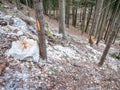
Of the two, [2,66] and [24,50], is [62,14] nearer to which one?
[24,50]

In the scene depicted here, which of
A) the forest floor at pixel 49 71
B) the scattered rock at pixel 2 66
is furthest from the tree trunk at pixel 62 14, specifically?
the scattered rock at pixel 2 66

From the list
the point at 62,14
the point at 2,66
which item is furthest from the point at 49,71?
the point at 62,14

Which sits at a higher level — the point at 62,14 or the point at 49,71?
the point at 62,14

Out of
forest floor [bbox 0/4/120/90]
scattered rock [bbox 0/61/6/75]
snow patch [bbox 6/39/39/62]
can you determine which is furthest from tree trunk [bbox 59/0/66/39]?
scattered rock [bbox 0/61/6/75]

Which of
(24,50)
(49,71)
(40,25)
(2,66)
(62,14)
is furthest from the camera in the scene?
(62,14)

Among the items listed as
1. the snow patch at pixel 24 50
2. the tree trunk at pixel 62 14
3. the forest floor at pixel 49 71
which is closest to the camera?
the forest floor at pixel 49 71

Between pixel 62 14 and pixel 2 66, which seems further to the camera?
pixel 62 14

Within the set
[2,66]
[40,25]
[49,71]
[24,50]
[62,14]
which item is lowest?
[49,71]

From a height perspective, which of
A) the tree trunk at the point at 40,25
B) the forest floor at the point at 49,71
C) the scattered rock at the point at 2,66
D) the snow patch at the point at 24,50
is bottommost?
the forest floor at the point at 49,71

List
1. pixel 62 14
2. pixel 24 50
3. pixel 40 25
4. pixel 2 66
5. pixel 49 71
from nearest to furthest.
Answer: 1. pixel 2 66
2. pixel 40 25
3. pixel 24 50
4. pixel 49 71
5. pixel 62 14

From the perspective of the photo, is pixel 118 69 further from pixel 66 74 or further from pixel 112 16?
pixel 112 16

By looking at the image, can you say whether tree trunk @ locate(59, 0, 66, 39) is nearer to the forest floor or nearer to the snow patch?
the forest floor

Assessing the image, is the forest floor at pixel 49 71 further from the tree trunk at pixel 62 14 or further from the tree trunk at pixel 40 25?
the tree trunk at pixel 62 14

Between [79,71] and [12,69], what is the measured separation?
282 centimetres
